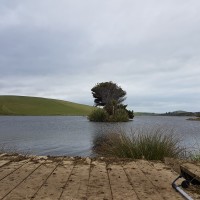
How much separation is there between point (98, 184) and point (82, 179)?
337 millimetres

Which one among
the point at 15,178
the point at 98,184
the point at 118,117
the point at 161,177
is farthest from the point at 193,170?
the point at 118,117

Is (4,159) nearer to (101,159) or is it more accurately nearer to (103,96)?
(101,159)

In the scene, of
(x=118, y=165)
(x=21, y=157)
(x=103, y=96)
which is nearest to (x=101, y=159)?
(x=118, y=165)

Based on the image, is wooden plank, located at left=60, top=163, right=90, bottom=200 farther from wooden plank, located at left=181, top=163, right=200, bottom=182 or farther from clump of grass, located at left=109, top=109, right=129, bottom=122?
clump of grass, located at left=109, top=109, right=129, bottom=122

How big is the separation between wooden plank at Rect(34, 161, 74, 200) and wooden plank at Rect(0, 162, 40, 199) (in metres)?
0.35

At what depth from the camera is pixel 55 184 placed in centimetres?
418

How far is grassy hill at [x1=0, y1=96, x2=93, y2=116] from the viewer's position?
9475 cm

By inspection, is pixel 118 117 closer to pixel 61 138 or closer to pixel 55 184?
pixel 61 138

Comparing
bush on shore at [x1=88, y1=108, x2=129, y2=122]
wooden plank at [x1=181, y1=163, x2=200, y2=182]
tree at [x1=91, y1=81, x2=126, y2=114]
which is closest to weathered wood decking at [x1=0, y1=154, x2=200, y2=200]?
wooden plank at [x1=181, y1=163, x2=200, y2=182]

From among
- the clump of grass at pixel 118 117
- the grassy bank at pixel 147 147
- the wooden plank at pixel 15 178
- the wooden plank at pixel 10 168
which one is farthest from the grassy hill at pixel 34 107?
the wooden plank at pixel 15 178

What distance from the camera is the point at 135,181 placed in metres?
4.43

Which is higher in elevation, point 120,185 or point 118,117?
point 118,117

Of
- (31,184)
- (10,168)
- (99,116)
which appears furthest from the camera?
(99,116)

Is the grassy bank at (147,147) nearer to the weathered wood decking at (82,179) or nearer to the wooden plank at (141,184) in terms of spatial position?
the weathered wood decking at (82,179)
